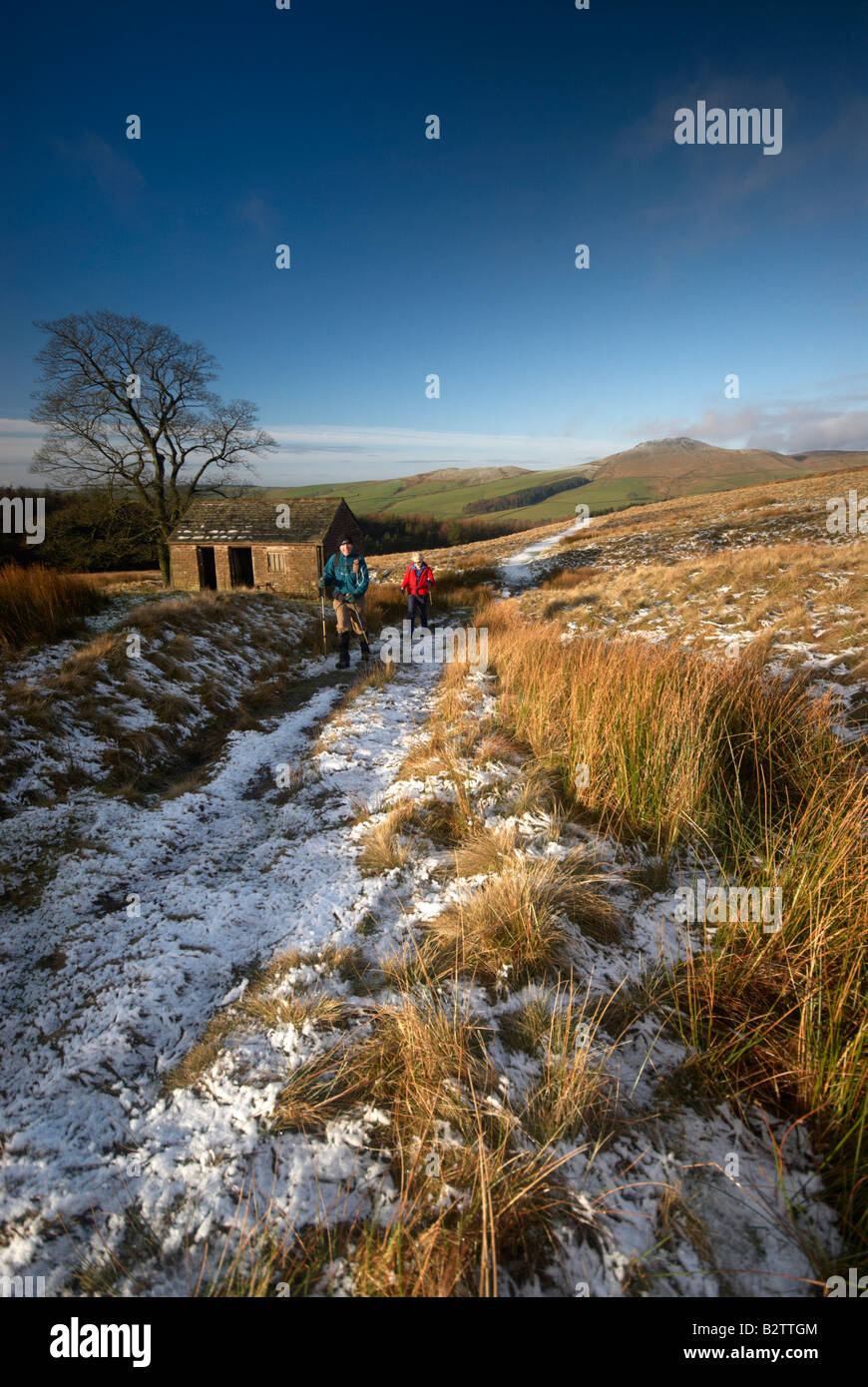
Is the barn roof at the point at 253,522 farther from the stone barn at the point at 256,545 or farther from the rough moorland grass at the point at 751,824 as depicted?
the rough moorland grass at the point at 751,824

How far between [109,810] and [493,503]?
9416 cm

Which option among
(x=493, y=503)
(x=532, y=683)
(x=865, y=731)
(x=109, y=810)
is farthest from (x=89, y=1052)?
(x=493, y=503)

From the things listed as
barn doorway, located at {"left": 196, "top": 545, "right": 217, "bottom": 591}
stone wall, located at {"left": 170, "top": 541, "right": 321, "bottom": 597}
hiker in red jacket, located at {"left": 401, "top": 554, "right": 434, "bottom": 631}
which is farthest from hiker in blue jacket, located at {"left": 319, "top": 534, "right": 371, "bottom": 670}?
barn doorway, located at {"left": 196, "top": 545, "right": 217, "bottom": 591}

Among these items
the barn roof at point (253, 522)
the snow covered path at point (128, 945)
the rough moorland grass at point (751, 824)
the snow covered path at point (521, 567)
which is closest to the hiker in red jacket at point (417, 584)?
the rough moorland grass at point (751, 824)

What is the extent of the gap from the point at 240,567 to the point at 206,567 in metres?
1.77

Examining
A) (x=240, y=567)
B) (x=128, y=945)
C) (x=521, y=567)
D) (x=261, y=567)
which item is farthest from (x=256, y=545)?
(x=128, y=945)

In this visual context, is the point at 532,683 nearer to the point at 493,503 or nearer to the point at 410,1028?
the point at 410,1028

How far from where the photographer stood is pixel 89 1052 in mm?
2352

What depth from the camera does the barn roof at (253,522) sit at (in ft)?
83.4

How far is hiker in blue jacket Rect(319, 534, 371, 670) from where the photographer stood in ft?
30.4

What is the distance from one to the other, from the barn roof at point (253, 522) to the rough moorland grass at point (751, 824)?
22413 millimetres

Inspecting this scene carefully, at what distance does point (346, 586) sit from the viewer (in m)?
9.37

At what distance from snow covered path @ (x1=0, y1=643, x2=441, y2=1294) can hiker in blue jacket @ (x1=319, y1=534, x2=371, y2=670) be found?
4.68 metres

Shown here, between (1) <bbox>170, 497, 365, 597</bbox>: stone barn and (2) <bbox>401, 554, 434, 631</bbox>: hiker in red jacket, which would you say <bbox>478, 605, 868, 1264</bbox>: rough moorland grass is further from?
(1) <bbox>170, 497, 365, 597</bbox>: stone barn
